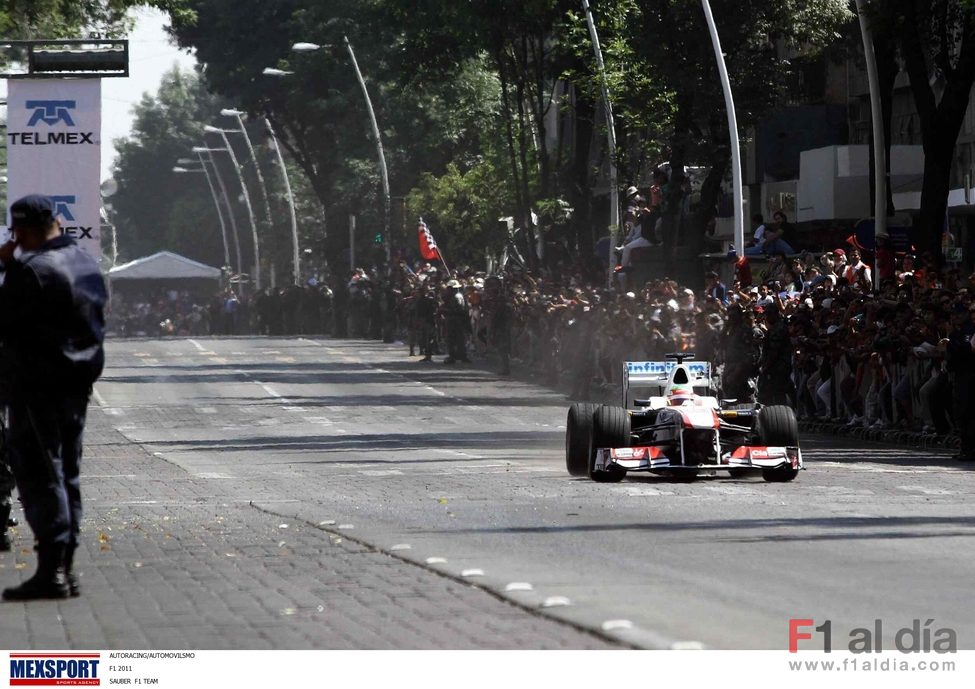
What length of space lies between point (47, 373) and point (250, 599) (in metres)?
1.41

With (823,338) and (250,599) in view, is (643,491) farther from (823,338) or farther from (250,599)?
(823,338)

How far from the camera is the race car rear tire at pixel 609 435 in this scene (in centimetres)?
1905

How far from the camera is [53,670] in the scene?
8.34m

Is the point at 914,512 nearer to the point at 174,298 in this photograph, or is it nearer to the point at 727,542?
the point at 727,542

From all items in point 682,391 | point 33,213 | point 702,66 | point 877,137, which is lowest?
Result: point 682,391

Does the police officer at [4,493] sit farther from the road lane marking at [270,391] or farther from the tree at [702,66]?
the tree at [702,66]

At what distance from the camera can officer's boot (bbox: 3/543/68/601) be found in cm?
1066

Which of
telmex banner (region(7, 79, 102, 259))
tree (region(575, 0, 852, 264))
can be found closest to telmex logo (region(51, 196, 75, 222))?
telmex banner (region(7, 79, 102, 259))

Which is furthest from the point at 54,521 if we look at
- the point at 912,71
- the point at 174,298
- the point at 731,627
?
the point at 174,298

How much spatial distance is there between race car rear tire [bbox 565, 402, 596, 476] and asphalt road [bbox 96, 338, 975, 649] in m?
0.17

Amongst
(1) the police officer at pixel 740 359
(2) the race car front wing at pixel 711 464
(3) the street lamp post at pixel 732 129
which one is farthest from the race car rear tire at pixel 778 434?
(3) the street lamp post at pixel 732 129

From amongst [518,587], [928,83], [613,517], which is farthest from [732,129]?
[518,587]

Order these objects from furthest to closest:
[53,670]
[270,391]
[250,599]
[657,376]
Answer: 1. [270,391]
2. [657,376]
3. [250,599]
4. [53,670]

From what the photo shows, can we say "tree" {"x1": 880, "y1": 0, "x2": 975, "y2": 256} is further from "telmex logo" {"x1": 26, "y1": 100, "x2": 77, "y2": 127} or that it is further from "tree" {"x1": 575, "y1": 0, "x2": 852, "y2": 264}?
"telmex logo" {"x1": 26, "y1": 100, "x2": 77, "y2": 127}
